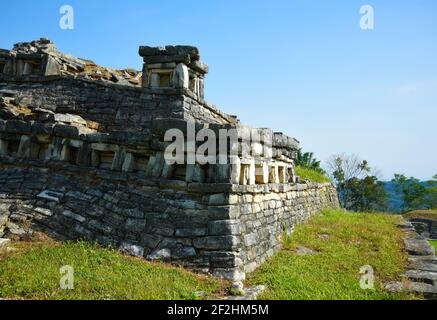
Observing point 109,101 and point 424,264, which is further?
point 109,101

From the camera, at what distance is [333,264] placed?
6.38 metres

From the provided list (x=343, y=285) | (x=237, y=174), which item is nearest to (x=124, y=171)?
(x=237, y=174)

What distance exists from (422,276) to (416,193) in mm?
44495

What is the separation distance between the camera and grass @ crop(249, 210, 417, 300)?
4848 millimetres

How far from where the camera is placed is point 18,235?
6.00 metres

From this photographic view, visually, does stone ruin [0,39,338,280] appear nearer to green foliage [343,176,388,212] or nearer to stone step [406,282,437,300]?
stone step [406,282,437,300]

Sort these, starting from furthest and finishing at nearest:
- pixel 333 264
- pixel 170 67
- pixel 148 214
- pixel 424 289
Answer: pixel 170 67 < pixel 333 264 < pixel 148 214 < pixel 424 289

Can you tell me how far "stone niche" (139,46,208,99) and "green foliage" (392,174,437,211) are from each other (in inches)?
1633

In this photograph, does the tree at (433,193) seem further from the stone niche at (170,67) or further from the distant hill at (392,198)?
the stone niche at (170,67)

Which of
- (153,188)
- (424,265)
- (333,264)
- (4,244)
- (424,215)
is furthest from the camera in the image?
(424,215)

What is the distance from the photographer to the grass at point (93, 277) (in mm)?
4094

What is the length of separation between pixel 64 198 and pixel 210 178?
3.16 meters

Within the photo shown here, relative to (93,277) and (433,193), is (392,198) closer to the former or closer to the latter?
(433,193)

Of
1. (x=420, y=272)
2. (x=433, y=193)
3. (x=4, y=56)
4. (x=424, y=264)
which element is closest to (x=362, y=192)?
(x=433, y=193)
